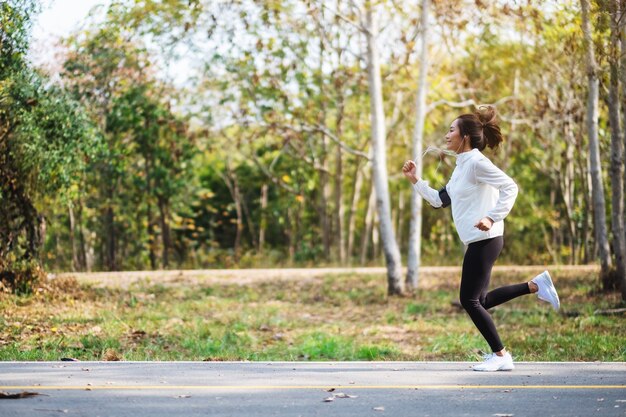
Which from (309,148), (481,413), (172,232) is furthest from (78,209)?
(481,413)

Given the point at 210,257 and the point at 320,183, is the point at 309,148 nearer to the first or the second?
the point at 320,183

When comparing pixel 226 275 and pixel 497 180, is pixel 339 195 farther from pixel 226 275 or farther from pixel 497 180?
pixel 497 180

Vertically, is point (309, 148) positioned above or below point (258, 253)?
above

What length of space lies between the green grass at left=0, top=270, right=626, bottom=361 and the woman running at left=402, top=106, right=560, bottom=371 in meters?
2.19

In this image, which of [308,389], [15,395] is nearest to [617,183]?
[308,389]

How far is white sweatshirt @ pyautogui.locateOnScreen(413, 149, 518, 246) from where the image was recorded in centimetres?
639

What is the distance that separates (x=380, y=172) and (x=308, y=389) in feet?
34.2

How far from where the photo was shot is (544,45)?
19656 millimetres

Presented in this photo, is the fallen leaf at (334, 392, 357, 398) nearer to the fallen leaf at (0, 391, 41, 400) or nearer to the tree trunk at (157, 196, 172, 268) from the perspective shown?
the fallen leaf at (0, 391, 41, 400)

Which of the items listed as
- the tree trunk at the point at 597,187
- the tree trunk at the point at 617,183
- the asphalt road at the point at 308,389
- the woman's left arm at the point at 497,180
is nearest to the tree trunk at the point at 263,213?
the tree trunk at the point at 597,187

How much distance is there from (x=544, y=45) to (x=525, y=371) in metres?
14.5

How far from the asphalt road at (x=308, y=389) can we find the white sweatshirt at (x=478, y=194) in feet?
3.87

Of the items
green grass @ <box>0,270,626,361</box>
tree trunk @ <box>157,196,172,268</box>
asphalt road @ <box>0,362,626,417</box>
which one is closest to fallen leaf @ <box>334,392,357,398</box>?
asphalt road @ <box>0,362,626,417</box>

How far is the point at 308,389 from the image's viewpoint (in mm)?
5879
